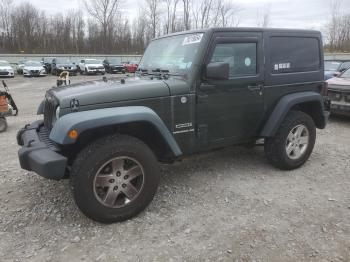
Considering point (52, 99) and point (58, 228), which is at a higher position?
point (52, 99)

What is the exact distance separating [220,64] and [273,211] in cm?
173

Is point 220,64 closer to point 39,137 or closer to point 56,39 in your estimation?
point 39,137

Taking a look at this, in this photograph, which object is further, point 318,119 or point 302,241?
point 318,119

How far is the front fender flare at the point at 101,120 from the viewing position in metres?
2.97

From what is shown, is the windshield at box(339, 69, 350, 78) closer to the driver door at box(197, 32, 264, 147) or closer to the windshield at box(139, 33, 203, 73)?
the driver door at box(197, 32, 264, 147)

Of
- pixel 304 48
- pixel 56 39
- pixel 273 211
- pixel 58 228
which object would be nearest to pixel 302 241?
pixel 273 211

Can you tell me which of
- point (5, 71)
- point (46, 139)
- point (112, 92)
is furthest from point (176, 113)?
point (5, 71)

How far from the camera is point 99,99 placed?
329 cm

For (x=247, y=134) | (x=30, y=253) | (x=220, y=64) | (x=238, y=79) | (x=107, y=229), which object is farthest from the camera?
(x=247, y=134)

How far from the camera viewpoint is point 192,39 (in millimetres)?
3967

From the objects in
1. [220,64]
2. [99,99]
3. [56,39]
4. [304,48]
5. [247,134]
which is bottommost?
[247,134]

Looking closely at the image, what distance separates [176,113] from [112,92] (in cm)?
78

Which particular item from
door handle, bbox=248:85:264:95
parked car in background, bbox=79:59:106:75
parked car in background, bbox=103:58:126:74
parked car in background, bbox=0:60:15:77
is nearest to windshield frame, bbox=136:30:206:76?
door handle, bbox=248:85:264:95

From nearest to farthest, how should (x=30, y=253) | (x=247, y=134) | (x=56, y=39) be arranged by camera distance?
(x=30, y=253) → (x=247, y=134) → (x=56, y=39)
